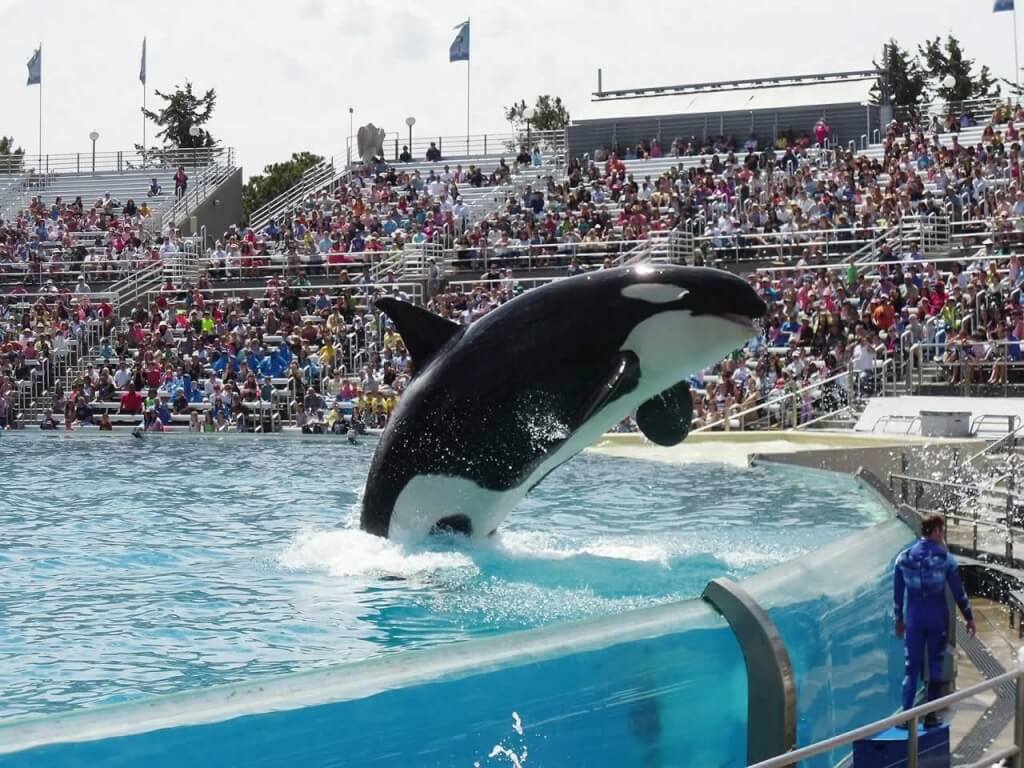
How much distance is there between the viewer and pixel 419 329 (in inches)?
339

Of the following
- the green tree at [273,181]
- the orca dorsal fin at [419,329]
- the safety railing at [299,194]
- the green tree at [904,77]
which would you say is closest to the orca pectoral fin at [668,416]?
the orca dorsal fin at [419,329]

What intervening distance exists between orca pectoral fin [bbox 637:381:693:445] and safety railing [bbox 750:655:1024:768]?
398cm

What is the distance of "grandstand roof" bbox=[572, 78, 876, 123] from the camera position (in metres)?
34.7

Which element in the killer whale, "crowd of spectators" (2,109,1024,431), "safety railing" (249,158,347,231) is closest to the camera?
the killer whale

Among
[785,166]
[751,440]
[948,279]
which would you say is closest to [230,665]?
[751,440]

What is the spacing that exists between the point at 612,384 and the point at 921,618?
2526mm

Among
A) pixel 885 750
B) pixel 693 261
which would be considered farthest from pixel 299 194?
pixel 885 750

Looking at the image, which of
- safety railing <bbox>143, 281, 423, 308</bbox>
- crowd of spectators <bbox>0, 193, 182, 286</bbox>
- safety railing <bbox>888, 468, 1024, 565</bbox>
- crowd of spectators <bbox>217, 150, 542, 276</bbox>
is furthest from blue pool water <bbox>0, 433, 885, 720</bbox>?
crowd of spectators <bbox>0, 193, 182, 286</bbox>

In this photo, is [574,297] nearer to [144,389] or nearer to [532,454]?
[532,454]

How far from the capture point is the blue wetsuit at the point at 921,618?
19.6ft

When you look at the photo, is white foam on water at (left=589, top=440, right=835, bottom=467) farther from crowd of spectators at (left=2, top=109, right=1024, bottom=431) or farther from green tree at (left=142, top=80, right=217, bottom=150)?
green tree at (left=142, top=80, right=217, bottom=150)

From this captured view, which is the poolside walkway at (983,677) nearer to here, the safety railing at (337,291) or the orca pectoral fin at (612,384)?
the orca pectoral fin at (612,384)

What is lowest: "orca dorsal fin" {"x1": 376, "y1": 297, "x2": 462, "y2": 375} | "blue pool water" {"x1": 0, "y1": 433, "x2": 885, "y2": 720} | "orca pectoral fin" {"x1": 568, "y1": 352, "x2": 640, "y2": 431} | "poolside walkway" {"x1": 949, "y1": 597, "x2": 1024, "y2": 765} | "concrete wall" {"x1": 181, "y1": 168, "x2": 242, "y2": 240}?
"poolside walkway" {"x1": 949, "y1": 597, "x2": 1024, "y2": 765}

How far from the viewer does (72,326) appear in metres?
28.1
